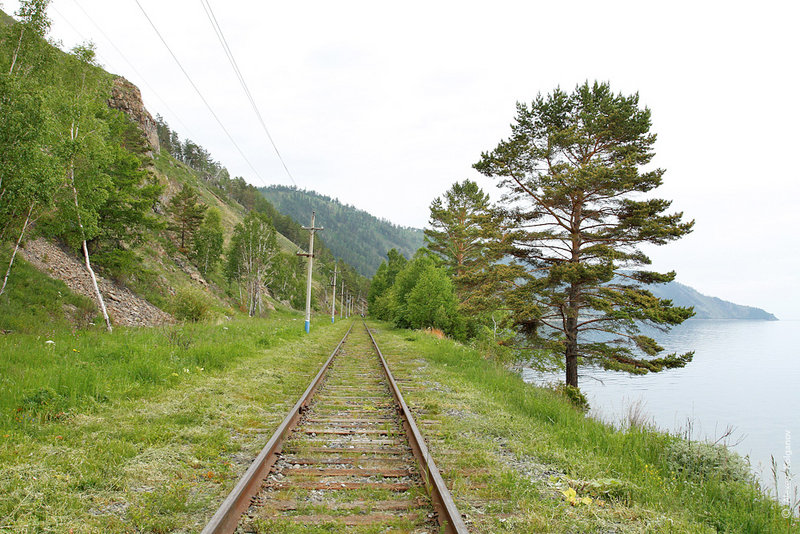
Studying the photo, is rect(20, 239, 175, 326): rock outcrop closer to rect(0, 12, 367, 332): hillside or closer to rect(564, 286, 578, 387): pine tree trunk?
rect(0, 12, 367, 332): hillside

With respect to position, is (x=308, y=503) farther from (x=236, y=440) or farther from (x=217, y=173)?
(x=217, y=173)

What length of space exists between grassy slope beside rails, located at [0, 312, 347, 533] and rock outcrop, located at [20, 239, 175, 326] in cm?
911

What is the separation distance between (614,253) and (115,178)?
21.9 meters

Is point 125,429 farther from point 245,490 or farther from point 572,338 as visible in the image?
point 572,338

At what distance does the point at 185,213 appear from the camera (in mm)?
47719

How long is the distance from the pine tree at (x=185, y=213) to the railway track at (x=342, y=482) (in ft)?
155

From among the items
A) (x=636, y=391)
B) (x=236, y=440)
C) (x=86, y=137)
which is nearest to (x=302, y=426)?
(x=236, y=440)

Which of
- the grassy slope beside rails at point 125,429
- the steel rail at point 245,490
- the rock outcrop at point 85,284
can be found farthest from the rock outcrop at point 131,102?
the steel rail at point 245,490

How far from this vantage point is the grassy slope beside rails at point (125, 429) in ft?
11.3

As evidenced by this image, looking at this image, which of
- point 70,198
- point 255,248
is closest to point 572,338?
point 70,198

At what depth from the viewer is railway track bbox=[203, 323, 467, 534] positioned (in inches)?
131

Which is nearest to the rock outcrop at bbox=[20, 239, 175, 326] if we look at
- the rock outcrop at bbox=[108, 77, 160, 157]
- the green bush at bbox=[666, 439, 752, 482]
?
the green bush at bbox=[666, 439, 752, 482]

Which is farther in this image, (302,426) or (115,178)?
(115,178)

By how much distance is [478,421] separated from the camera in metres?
6.58
